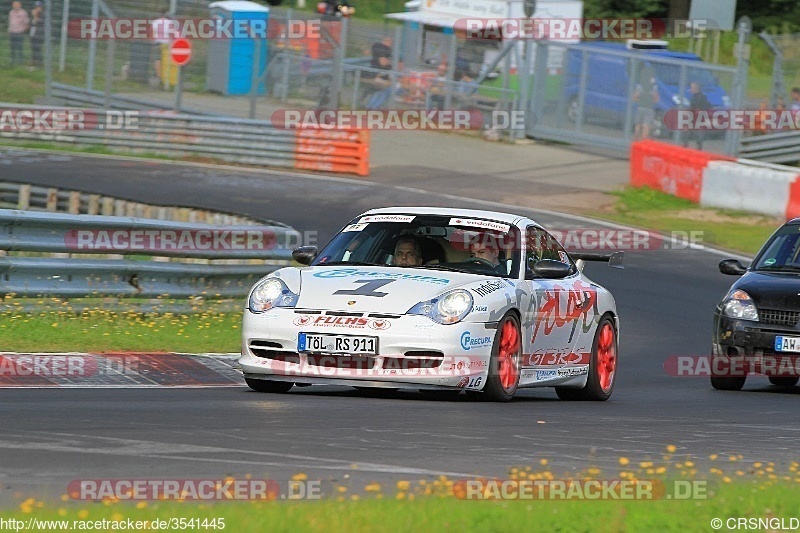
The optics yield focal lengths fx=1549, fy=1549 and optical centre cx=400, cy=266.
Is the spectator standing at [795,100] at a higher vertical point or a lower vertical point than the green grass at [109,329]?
higher

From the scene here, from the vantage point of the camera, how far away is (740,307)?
42.1ft

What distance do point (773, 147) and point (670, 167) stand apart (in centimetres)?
406

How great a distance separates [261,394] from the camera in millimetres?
9922

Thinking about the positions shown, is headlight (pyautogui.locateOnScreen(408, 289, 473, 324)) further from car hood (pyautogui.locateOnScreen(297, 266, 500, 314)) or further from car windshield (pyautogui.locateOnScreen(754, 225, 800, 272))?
car windshield (pyautogui.locateOnScreen(754, 225, 800, 272))

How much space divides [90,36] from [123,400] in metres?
23.2

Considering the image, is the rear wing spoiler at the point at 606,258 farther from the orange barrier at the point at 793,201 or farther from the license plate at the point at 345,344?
the orange barrier at the point at 793,201

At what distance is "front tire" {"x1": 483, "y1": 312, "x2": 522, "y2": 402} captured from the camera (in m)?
9.88

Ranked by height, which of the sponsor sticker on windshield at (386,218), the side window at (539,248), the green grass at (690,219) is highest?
the sponsor sticker on windshield at (386,218)

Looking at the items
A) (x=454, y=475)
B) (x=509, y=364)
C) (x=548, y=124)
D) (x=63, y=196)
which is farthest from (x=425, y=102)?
(x=454, y=475)

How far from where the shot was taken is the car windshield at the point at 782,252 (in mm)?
13336

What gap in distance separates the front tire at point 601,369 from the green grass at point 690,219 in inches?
447

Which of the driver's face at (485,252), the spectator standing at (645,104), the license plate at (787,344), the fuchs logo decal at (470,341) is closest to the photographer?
the fuchs logo decal at (470,341)

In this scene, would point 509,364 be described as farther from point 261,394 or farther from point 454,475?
point 454,475

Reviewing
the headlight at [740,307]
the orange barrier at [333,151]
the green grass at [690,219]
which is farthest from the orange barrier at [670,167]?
the headlight at [740,307]
